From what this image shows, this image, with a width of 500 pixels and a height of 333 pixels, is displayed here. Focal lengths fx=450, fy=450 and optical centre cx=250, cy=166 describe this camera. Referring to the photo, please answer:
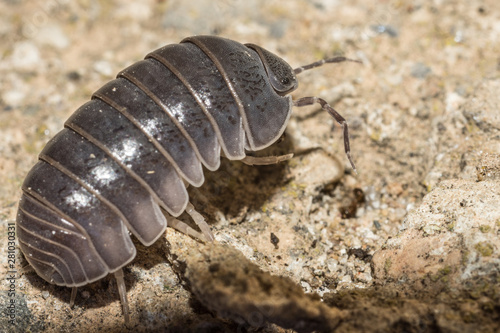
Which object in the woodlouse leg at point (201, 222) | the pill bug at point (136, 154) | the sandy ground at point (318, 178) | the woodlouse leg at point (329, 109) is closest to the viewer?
the sandy ground at point (318, 178)

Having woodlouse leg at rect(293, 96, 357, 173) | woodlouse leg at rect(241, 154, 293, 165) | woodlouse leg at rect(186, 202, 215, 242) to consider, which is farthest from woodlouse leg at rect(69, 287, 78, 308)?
woodlouse leg at rect(293, 96, 357, 173)

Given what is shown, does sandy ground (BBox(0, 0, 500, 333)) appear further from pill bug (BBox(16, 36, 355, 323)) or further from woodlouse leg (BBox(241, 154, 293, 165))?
pill bug (BBox(16, 36, 355, 323))

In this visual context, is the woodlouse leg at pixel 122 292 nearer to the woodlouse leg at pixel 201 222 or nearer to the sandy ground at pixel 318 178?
the sandy ground at pixel 318 178

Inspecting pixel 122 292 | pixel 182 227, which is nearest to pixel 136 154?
pixel 182 227

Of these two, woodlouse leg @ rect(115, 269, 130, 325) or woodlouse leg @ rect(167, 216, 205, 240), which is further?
woodlouse leg @ rect(167, 216, 205, 240)

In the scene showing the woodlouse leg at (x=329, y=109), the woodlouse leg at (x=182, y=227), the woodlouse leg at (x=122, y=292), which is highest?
the woodlouse leg at (x=329, y=109)

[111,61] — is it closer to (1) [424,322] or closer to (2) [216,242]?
(2) [216,242]

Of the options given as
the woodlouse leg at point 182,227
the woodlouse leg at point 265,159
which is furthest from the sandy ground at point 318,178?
→ the woodlouse leg at point 265,159
